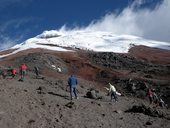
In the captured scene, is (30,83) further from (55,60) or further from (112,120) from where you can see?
(55,60)

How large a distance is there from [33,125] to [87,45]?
65371 millimetres

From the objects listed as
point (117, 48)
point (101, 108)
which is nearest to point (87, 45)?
point (117, 48)

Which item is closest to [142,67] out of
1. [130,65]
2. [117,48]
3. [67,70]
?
[130,65]

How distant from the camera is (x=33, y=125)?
16.9 m

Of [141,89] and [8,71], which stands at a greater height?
[8,71]

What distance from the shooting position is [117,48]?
3123 inches

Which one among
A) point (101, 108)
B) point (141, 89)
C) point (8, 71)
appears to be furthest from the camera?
point (141, 89)

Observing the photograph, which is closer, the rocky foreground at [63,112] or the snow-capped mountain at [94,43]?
the rocky foreground at [63,112]

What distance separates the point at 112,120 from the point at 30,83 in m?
8.83

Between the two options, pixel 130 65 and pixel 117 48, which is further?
pixel 117 48

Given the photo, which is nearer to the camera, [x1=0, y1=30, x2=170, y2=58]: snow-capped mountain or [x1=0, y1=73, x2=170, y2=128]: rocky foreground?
[x1=0, y1=73, x2=170, y2=128]: rocky foreground

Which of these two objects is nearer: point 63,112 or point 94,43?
Answer: point 63,112

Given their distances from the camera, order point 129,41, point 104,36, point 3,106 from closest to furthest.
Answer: point 3,106 → point 129,41 → point 104,36

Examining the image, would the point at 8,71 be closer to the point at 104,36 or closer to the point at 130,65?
the point at 130,65
